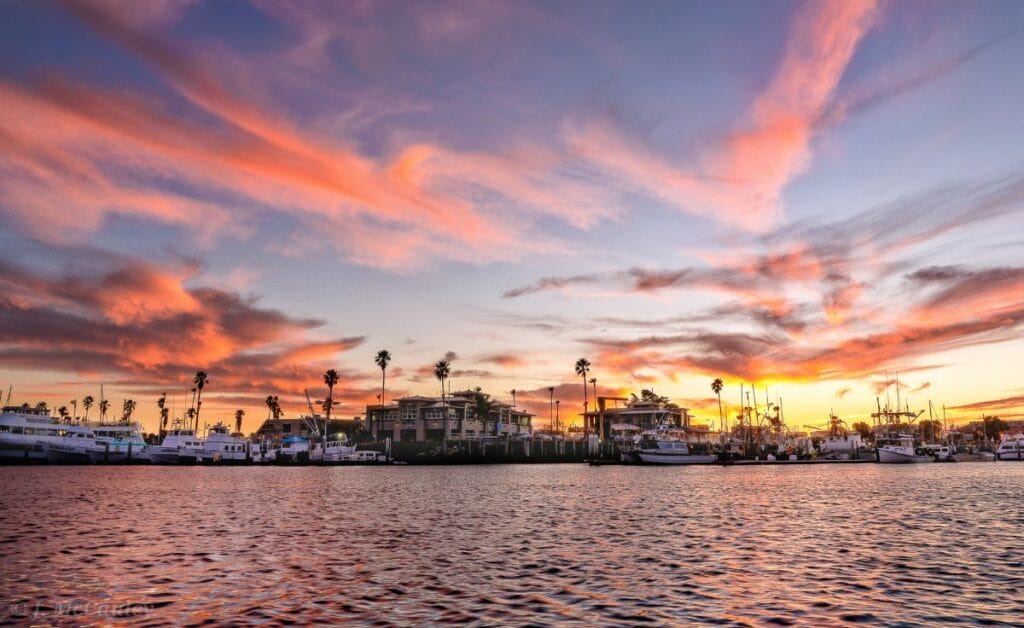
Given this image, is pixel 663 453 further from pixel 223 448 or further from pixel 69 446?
pixel 69 446

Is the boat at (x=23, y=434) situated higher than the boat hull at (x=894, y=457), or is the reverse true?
the boat at (x=23, y=434)

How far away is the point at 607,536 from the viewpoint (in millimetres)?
40656

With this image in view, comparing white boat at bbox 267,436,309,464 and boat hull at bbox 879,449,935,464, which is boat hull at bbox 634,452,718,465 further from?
white boat at bbox 267,436,309,464

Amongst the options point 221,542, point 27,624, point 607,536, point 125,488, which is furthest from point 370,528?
point 125,488

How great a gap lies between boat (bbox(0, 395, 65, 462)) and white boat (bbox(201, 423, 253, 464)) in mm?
35693

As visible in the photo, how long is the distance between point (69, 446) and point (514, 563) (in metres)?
174

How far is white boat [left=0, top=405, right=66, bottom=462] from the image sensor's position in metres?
156

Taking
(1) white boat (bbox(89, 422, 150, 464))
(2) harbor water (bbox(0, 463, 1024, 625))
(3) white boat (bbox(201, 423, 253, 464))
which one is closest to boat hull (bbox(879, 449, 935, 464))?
(2) harbor water (bbox(0, 463, 1024, 625))

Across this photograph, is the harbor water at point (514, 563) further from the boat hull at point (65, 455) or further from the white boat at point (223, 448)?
the white boat at point (223, 448)

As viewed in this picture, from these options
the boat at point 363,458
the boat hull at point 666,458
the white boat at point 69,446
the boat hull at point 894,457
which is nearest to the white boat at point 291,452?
the boat at point 363,458

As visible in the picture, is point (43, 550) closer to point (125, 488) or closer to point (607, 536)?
point (607, 536)

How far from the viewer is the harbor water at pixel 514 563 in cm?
2195

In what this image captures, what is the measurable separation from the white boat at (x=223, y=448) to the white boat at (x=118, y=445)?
1556cm

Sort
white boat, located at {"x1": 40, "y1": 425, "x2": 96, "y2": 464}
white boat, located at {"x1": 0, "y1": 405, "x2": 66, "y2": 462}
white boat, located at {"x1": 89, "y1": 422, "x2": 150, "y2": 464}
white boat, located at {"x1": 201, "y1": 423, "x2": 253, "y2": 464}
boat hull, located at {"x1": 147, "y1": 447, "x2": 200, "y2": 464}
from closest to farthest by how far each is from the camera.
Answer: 1. white boat, located at {"x1": 0, "y1": 405, "x2": 66, "y2": 462}
2. white boat, located at {"x1": 40, "y1": 425, "x2": 96, "y2": 464}
3. white boat, located at {"x1": 89, "y1": 422, "x2": 150, "y2": 464}
4. boat hull, located at {"x1": 147, "y1": 447, "x2": 200, "y2": 464}
5. white boat, located at {"x1": 201, "y1": 423, "x2": 253, "y2": 464}
